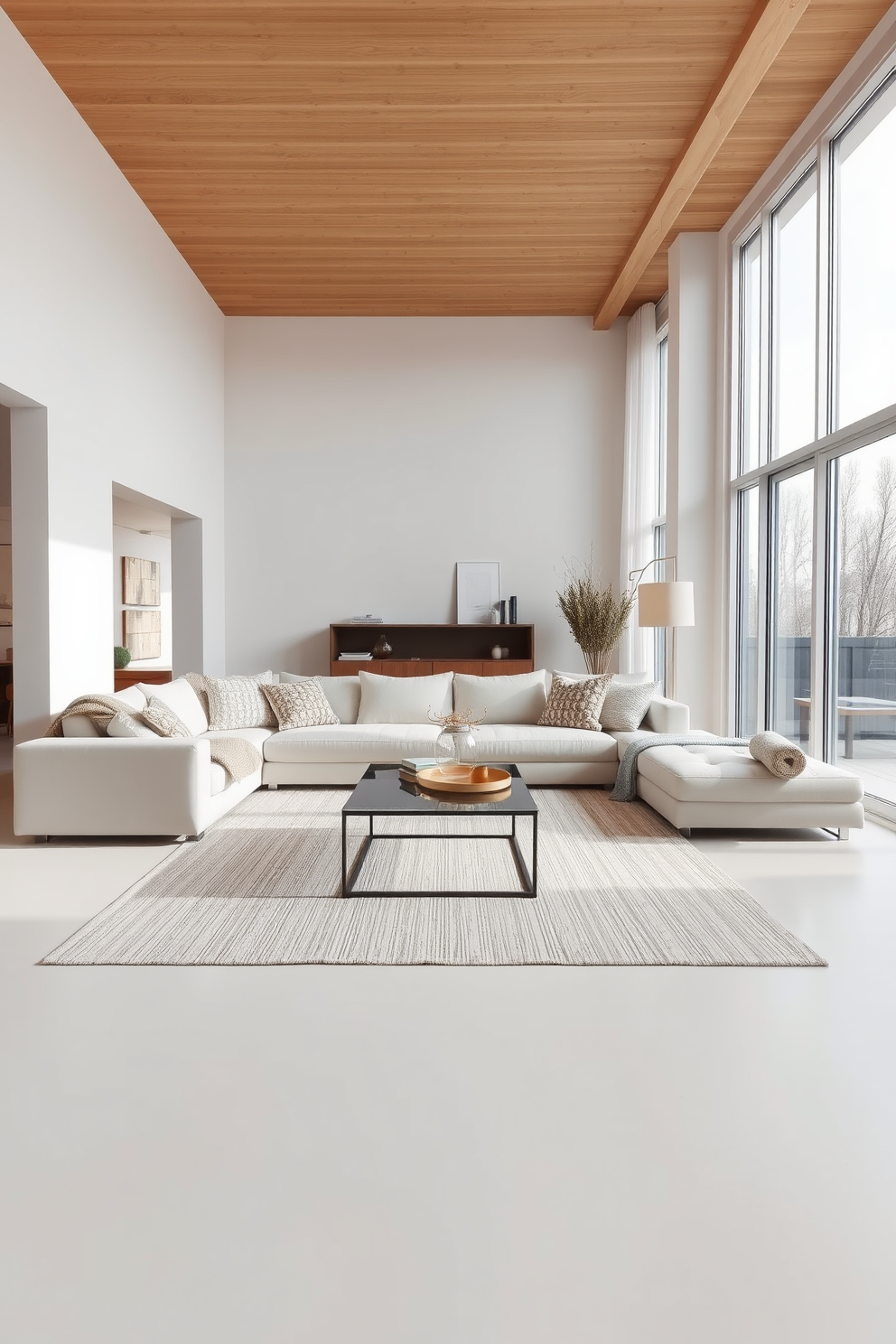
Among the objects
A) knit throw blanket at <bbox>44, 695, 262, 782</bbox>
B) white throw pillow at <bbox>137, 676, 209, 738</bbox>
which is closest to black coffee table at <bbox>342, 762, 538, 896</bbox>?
knit throw blanket at <bbox>44, 695, 262, 782</bbox>

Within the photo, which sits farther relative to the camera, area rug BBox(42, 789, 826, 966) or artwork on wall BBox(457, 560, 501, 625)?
artwork on wall BBox(457, 560, 501, 625)

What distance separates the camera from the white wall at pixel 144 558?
34.0ft

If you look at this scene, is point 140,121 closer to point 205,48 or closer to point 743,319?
point 205,48

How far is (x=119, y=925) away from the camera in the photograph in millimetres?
3227

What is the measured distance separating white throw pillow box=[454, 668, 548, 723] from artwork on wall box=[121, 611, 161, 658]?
5144mm

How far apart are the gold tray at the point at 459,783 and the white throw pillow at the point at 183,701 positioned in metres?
2.15

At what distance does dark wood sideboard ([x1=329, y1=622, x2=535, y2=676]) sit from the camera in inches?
323

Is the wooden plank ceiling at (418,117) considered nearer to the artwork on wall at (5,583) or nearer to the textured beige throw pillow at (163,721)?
the textured beige throw pillow at (163,721)

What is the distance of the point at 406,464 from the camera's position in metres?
8.44

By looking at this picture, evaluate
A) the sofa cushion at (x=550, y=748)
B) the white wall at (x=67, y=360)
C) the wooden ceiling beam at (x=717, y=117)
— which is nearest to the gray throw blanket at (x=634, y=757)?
the sofa cushion at (x=550, y=748)

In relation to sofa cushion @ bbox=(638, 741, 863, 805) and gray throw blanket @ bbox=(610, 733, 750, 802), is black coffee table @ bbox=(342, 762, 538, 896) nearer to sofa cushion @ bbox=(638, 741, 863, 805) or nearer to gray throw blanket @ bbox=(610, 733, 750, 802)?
sofa cushion @ bbox=(638, 741, 863, 805)

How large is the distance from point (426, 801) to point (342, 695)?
9.97ft

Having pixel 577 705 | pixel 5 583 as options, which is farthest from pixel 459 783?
pixel 5 583

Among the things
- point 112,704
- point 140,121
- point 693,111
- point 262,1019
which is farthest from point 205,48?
point 262,1019
